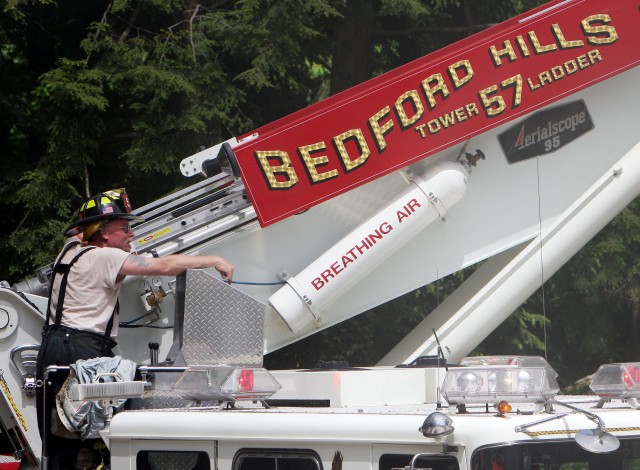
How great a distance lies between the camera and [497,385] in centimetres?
417

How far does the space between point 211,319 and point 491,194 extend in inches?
90.3

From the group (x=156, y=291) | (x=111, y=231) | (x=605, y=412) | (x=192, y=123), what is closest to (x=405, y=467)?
(x=605, y=412)

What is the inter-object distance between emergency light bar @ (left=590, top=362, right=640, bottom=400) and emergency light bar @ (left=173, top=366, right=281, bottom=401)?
135 centimetres

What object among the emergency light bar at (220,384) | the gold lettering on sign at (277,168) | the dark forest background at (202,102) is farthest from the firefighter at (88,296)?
the dark forest background at (202,102)

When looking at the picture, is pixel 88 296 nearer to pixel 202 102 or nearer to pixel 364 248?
pixel 364 248

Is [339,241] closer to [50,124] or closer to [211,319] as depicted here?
[211,319]

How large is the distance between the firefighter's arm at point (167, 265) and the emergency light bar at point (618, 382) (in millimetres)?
1790

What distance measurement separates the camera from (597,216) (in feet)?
22.9

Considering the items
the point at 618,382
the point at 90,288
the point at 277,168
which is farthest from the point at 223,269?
the point at 618,382

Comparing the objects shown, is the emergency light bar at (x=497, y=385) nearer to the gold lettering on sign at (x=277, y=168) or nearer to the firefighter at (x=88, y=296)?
the firefighter at (x=88, y=296)

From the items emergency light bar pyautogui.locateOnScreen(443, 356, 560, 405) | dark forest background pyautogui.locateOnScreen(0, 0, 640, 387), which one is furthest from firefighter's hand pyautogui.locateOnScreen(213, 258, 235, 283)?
dark forest background pyautogui.locateOnScreen(0, 0, 640, 387)

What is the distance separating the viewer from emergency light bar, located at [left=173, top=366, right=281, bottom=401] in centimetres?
468

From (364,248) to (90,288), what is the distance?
70.8 inches

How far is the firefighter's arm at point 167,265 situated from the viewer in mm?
5359
